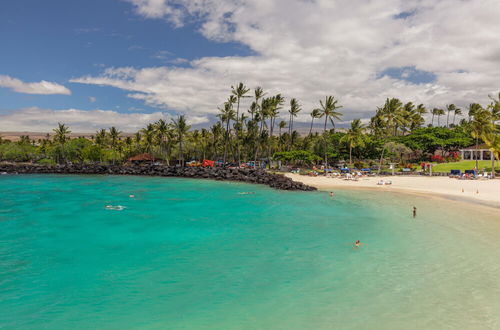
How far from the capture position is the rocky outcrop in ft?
170

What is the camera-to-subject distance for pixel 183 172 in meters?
68.0

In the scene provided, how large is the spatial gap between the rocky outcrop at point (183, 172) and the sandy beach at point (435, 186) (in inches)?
246

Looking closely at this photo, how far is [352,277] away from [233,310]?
593 centimetres

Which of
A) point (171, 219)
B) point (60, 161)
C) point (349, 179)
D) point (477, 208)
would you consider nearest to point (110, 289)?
point (171, 219)

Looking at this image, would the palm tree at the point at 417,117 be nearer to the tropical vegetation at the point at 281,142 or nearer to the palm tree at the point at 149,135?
the tropical vegetation at the point at 281,142

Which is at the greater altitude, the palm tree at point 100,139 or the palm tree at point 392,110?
the palm tree at point 392,110

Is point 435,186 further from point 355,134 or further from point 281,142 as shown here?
point 281,142

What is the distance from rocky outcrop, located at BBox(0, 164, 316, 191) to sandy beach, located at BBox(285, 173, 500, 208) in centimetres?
626

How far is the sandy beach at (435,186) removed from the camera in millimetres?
34344

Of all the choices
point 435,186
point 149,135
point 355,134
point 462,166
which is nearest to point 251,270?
point 435,186

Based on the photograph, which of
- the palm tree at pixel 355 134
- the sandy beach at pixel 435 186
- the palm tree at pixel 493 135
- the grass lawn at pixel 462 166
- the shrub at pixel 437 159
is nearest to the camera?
the sandy beach at pixel 435 186

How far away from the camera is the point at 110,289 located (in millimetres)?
13156

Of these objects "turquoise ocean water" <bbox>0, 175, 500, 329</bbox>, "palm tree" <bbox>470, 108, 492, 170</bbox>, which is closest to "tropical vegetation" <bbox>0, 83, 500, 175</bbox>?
"palm tree" <bbox>470, 108, 492, 170</bbox>

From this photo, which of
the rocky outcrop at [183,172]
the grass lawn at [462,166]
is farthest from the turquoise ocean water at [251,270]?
the grass lawn at [462,166]
